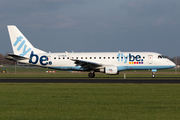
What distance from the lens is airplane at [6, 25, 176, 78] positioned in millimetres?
43844

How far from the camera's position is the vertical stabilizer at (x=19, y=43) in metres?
47.6

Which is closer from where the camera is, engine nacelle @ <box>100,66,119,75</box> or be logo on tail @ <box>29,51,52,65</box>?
engine nacelle @ <box>100,66,119,75</box>

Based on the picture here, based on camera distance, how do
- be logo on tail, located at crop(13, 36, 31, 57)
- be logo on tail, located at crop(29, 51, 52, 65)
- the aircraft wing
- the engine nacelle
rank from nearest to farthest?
the engine nacelle < the aircraft wing < be logo on tail, located at crop(29, 51, 52, 65) < be logo on tail, located at crop(13, 36, 31, 57)

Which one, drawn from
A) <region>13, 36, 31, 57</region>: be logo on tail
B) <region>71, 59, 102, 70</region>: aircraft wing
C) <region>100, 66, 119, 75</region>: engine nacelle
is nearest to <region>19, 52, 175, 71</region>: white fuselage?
<region>71, 59, 102, 70</region>: aircraft wing

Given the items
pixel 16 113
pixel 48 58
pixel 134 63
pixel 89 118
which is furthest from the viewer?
pixel 48 58

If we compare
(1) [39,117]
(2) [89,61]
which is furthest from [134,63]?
(1) [39,117]

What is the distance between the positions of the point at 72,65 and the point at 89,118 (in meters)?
35.4

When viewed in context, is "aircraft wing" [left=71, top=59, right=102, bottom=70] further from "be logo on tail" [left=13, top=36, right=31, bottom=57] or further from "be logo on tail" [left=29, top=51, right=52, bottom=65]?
"be logo on tail" [left=13, top=36, right=31, bottom=57]

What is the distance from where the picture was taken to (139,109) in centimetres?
1246

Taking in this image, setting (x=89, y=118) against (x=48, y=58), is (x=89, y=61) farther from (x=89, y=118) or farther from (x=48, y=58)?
(x=89, y=118)

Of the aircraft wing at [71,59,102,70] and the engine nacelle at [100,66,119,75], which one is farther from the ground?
the aircraft wing at [71,59,102,70]

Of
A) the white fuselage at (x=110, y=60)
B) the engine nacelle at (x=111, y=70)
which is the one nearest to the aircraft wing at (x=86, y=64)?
the white fuselage at (x=110, y=60)

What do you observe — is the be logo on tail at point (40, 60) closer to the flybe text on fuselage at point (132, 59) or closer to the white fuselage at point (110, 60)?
the white fuselage at point (110, 60)

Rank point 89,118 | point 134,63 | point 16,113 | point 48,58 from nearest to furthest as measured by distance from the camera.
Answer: point 89,118
point 16,113
point 134,63
point 48,58
